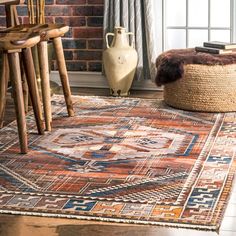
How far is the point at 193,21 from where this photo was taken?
5.92 meters

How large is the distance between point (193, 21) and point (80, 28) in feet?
3.27

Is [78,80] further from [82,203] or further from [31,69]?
[82,203]

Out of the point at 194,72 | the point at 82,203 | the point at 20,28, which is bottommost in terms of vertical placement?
the point at 82,203

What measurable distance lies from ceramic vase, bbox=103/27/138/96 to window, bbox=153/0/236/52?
0.39 m

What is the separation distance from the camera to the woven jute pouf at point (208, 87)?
5.02 m

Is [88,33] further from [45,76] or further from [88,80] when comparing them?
[45,76]

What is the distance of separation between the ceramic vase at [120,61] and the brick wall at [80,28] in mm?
359

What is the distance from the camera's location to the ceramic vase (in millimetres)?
5570

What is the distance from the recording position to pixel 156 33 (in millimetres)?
5891

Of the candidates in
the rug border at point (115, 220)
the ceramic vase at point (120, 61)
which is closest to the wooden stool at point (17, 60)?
the rug border at point (115, 220)

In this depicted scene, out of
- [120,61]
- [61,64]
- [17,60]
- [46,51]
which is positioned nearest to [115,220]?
[17,60]

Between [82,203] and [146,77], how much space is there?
9.23ft

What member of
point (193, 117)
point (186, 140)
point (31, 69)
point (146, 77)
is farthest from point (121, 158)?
point (146, 77)

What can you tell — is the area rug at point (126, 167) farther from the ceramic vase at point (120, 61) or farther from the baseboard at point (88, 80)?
the baseboard at point (88, 80)
